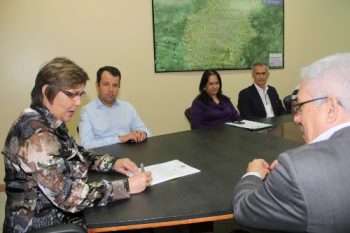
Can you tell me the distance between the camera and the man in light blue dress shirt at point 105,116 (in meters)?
2.54

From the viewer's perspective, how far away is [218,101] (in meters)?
3.35

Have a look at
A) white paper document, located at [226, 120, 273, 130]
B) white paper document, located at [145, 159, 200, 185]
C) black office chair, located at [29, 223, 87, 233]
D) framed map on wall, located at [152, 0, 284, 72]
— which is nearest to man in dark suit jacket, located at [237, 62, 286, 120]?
white paper document, located at [226, 120, 273, 130]

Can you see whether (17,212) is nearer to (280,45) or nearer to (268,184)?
(268,184)

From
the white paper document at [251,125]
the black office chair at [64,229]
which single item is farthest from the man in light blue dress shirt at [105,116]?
the black office chair at [64,229]

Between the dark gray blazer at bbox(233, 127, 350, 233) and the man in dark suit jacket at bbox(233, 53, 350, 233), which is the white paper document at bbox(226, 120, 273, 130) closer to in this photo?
the man in dark suit jacket at bbox(233, 53, 350, 233)

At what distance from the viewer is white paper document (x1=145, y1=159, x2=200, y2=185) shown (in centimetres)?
152

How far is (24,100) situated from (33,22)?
827 mm

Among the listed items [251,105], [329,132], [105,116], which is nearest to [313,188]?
[329,132]

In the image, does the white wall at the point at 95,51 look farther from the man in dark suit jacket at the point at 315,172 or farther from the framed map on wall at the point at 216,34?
the man in dark suit jacket at the point at 315,172

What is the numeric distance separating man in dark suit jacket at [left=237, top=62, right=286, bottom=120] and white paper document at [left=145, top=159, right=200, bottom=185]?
193 cm

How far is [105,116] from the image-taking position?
267cm

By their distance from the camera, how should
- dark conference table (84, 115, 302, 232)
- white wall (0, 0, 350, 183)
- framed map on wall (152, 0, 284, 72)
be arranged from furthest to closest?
1. framed map on wall (152, 0, 284, 72)
2. white wall (0, 0, 350, 183)
3. dark conference table (84, 115, 302, 232)

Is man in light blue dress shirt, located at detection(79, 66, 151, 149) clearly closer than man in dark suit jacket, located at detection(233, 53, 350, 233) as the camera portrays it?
No

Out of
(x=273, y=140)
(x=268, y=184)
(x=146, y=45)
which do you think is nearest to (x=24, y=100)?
(x=146, y=45)
